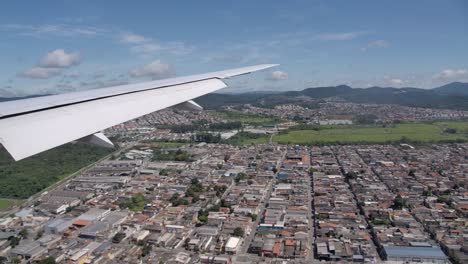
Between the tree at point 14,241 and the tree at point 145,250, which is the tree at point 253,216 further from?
the tree at point 14,241

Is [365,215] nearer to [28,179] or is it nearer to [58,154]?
[28,179]

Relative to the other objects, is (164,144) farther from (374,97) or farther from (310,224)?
(374,97)

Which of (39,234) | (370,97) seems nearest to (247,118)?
(39,234)

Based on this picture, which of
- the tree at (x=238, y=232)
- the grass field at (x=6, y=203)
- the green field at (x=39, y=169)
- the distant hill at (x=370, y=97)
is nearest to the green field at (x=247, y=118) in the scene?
the distant hill at (x=370, y=97)

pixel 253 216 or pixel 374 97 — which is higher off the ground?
pixel 374 97

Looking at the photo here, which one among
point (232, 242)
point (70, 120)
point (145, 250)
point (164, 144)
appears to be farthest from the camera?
point (164, 144)

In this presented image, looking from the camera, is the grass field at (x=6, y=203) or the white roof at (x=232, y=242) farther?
the grass field at (x=6, y=203)

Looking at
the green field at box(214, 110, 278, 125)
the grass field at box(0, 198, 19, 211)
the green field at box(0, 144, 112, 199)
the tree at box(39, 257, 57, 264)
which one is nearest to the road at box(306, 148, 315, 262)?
the tree at box(39, 257, 57, 264)
